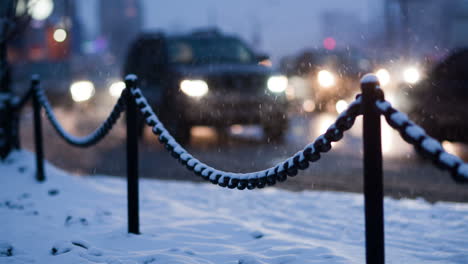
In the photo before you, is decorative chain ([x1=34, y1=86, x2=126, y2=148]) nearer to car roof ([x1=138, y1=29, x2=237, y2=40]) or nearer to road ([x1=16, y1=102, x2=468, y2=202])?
road ([x1=16, y1=102, x2=468, y2=202])

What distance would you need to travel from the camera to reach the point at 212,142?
1104cm

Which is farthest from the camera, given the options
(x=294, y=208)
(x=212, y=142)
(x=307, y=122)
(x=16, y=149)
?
(x=307, y=122)

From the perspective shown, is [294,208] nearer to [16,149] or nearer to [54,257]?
[54,257]

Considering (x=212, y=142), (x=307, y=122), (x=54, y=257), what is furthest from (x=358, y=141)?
(x=54, y=257)

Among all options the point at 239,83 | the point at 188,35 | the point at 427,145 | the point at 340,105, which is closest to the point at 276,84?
the point at 239,83

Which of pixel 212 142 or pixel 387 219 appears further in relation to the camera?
pixel 212 142

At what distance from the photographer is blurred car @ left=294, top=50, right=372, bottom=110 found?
1580 centimetres

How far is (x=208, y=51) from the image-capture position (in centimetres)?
1048

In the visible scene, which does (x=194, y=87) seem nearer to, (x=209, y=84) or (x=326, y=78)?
(x=209, y=84)

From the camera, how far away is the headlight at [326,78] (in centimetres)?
1614

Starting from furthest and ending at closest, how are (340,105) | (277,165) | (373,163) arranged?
(340,105) < (277,165) < (373,163)

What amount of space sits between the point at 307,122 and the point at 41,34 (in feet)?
88.0

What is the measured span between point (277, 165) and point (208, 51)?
7.75 metres

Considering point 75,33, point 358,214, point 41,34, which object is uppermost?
point 75,33
